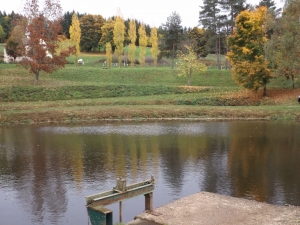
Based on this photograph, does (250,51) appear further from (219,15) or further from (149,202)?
(149,202)

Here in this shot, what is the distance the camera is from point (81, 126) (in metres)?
30.0

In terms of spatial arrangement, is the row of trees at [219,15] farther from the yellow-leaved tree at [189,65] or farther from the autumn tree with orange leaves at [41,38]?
the autumn tree with orange leaves at [41,38]

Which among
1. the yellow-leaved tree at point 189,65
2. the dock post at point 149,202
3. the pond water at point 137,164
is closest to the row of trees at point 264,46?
the yellow-leaved tree at point 189,65

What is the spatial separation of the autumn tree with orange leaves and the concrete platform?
115ft

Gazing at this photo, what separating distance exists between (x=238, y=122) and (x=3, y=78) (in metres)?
30.5

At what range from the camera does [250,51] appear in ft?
134

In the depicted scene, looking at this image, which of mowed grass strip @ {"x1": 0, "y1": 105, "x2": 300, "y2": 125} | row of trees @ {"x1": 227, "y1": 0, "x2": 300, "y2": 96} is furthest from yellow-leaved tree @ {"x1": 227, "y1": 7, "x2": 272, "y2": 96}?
mowed grass strip @ {"x1": 0, "y1": 105, "x2": 300, "y2": 125}

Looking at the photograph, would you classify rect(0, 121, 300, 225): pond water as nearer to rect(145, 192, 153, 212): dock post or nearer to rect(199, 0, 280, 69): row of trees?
rect(145, 192, 153, 212): dock post

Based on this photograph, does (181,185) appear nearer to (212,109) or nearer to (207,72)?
(212,109)

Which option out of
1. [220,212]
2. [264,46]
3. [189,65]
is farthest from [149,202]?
[189,65]

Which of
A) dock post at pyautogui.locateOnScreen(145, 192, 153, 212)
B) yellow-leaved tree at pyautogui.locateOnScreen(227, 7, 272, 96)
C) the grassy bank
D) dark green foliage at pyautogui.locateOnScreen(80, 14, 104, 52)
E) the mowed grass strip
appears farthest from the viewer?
dark green foliage at pyautogui.locateOnScreen(80, 14, 104, 52)

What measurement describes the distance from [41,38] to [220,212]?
37060mm

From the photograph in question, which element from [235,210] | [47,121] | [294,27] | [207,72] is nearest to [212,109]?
[294,27]

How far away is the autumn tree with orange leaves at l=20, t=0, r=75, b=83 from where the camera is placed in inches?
1705
